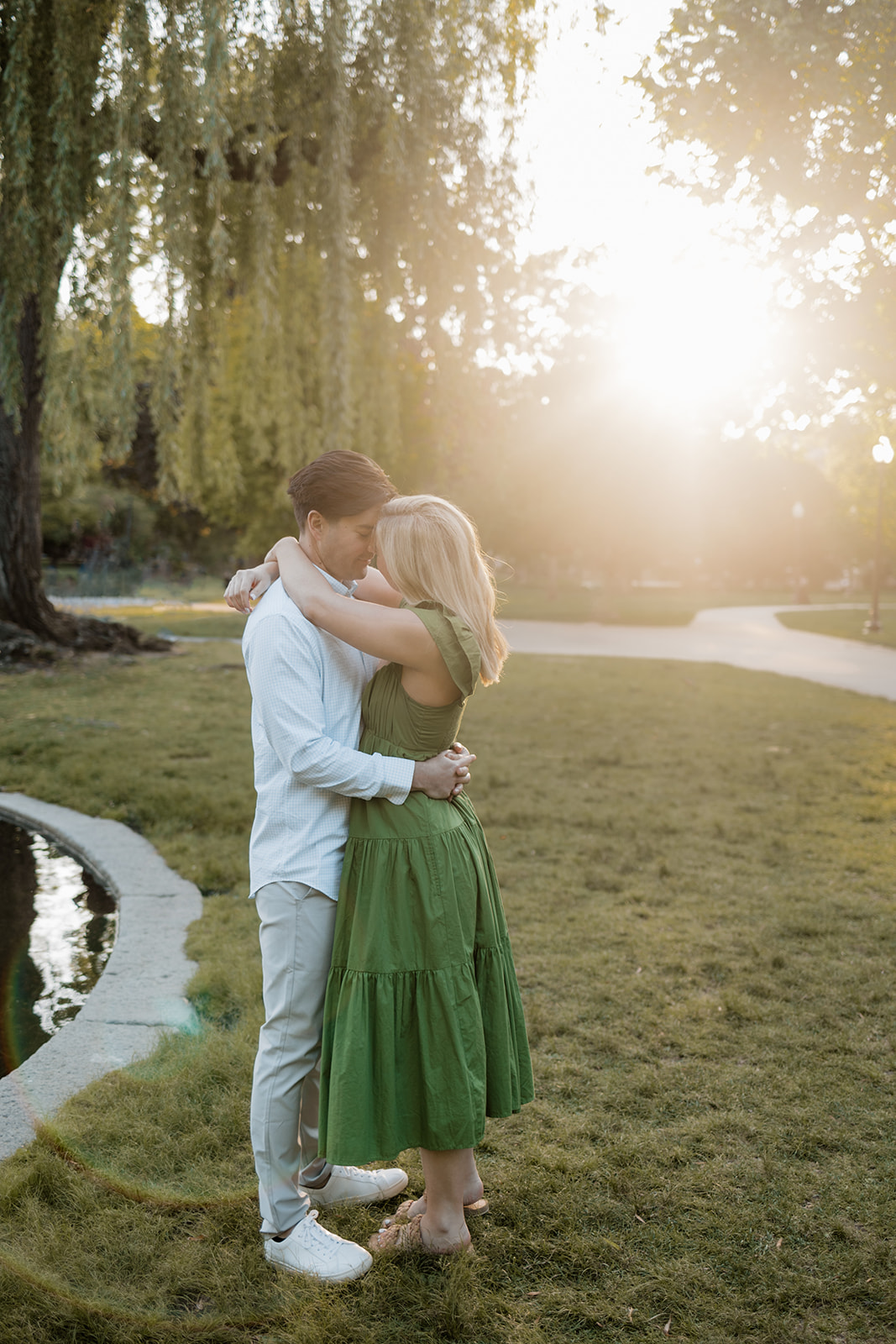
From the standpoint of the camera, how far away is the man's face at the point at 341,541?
8.04ft

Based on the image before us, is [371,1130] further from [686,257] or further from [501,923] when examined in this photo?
[686,257]

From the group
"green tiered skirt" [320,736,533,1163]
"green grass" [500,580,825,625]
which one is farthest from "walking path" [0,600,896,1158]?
"green grass" [500,580,825,625]

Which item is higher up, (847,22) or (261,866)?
(847,22)

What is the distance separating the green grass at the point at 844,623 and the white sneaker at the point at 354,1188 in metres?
20.2

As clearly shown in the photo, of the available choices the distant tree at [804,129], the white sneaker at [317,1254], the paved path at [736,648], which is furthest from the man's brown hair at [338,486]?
the paved path at [736,648]

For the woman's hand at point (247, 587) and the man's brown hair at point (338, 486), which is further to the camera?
the woman's hand at point (247, 587)

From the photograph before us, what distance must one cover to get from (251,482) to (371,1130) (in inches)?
426

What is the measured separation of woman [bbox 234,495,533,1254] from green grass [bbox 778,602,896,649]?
20393 millimetres

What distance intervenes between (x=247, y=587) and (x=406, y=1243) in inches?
67.4

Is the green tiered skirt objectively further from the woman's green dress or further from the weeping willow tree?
the weeping willow tree

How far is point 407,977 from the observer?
235cm

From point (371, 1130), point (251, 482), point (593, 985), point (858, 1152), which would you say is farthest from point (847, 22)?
point (371, 1130)

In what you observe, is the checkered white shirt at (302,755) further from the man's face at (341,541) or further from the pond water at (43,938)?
the pond water at (43,938)

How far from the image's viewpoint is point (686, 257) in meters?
12.3
